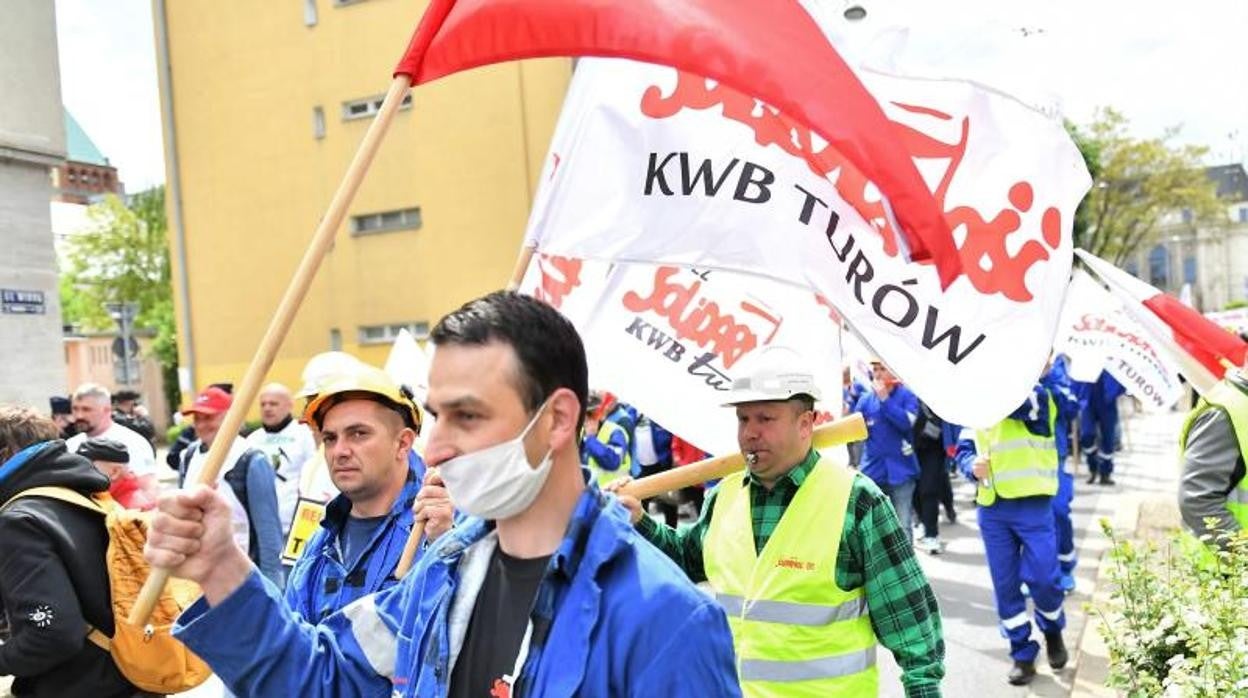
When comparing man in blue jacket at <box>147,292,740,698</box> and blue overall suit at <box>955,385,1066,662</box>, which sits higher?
man in blue jacket at <box>147,292,740,698</box>

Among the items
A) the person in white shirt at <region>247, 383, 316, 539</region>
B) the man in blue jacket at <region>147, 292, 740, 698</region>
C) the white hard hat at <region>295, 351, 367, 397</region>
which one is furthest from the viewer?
the person in white shirt at <region>247, 383, 316, 539</region>

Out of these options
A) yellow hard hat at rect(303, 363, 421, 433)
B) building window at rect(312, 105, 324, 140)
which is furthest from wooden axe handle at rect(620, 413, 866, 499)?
building window at rect(312, 105, 324, 140)

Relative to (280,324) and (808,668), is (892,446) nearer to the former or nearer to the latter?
(808,668)

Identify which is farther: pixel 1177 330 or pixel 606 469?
pixel 606 469

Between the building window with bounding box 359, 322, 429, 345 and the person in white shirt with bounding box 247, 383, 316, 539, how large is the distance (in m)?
19.4

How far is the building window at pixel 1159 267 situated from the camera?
95.1 metres

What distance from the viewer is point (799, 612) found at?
3.32m

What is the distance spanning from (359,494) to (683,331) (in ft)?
4.98

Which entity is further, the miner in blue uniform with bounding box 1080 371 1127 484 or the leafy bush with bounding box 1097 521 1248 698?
the miner in blue uniform with bounding box 1080 371 1127 484

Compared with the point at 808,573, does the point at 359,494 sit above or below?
above

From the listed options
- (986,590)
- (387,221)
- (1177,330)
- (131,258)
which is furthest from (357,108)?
(1177,330)

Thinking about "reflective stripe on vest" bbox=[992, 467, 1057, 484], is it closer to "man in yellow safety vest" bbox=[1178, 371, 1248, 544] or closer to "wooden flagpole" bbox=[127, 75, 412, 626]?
"man in yellow safety vest" bbox=[1178, 371, 1248, 544]

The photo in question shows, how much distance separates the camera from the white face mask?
1.83 metres

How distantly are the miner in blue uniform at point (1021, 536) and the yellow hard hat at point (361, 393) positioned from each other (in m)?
4.26
